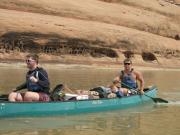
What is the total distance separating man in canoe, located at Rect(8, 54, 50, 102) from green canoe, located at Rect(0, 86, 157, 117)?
0.71ft

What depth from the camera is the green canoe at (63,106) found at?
14.0m

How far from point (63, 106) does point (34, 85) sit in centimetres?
120

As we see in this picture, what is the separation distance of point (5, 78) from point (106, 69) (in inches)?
486

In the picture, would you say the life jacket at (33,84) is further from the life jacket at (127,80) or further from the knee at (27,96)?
the life jacket at (127,80)

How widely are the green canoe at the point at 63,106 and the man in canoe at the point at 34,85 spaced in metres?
0.22

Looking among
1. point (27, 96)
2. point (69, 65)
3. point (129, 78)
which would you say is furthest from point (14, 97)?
point (69, 65)

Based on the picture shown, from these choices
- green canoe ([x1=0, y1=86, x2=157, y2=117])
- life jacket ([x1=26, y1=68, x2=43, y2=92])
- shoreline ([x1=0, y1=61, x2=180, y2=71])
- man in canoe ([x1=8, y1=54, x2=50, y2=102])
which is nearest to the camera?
green canoe ([x1=0, y1=86, x2=157, y2=117])

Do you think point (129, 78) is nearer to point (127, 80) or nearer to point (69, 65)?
point (127, 80)

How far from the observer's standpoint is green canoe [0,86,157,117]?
13953mm

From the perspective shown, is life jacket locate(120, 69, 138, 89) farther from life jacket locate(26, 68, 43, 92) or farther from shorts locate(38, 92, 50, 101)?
life jacket locate(26, 68, 43, 92)

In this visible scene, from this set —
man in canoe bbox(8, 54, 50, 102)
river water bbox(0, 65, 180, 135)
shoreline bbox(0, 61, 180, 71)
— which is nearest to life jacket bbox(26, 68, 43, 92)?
man in canoe bbox(8, 54, 50, 102)

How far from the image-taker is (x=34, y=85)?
1443 cm

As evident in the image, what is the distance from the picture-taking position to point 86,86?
24.3 metres

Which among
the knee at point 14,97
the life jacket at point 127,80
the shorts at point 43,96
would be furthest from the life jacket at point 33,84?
the life jacket at point 127,80
